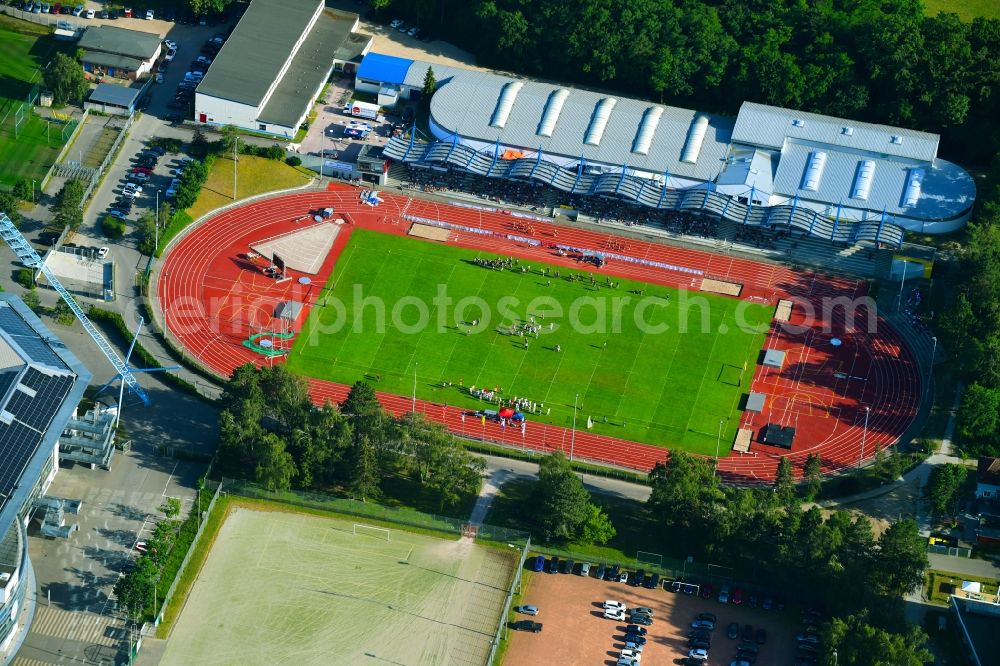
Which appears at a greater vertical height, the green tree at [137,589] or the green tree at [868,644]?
the green tree at [868,644]

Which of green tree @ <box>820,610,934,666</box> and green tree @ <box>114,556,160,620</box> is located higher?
green tree @ <box>820,610,934,666</box>

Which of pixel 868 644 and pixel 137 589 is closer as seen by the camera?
pixel 868 644

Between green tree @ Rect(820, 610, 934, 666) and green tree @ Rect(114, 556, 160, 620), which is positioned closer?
green tree @ Rect(820, 610, 934, 666)

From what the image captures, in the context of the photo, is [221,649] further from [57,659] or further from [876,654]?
[876,654]

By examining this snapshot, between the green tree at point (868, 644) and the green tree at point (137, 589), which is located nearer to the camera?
the green tree at point (868, 644)

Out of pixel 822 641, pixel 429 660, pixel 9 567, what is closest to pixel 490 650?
pixel 429 660

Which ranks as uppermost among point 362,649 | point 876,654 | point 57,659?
point 876,654

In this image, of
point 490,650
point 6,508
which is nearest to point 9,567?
point 6,508

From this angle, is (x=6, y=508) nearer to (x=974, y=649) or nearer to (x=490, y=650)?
(x=490, y=650)

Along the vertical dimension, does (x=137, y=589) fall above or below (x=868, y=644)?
below

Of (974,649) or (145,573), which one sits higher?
(974,649)
